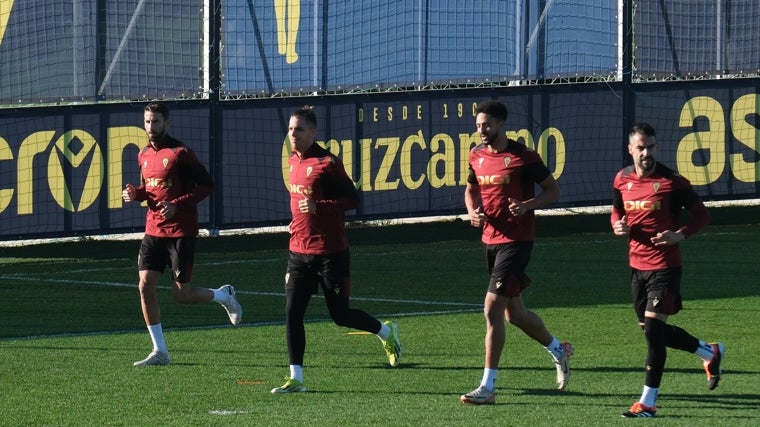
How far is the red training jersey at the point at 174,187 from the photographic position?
39.1 ft

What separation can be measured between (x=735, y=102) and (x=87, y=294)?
10.1m

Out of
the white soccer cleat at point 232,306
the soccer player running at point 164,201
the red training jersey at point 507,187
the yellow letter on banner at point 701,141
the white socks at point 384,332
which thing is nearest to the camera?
the red training jersey at point 507,187

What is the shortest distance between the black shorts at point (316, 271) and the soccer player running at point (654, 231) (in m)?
1.98

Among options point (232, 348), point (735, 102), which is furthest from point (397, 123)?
point (232, 348)

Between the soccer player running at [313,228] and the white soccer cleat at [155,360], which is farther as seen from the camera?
the white soccer cleat at [155,360]

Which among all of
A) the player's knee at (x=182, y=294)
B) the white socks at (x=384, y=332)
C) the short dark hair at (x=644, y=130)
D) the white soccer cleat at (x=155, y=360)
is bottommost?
the white soccer cleat at (x=155, y=360)

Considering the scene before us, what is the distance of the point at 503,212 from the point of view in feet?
33.7

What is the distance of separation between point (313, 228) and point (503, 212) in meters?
1.35

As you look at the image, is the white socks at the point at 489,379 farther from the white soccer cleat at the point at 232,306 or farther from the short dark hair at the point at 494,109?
the white soccer cleat at the point at 232,306

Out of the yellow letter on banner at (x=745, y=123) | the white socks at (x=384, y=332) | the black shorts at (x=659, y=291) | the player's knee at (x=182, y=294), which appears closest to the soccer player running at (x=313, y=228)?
the white socks at (x=384, y=332)

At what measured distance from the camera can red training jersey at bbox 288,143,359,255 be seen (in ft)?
35.1

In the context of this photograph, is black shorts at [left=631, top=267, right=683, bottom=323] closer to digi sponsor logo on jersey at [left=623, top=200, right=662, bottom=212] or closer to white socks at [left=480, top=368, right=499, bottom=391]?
digi sponsor logo on jersey at [left=623, top=200, right=662, bottom=212]

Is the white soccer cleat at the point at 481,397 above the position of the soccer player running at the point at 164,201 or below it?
below

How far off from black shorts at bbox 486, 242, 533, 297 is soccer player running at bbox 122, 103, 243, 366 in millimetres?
2680
